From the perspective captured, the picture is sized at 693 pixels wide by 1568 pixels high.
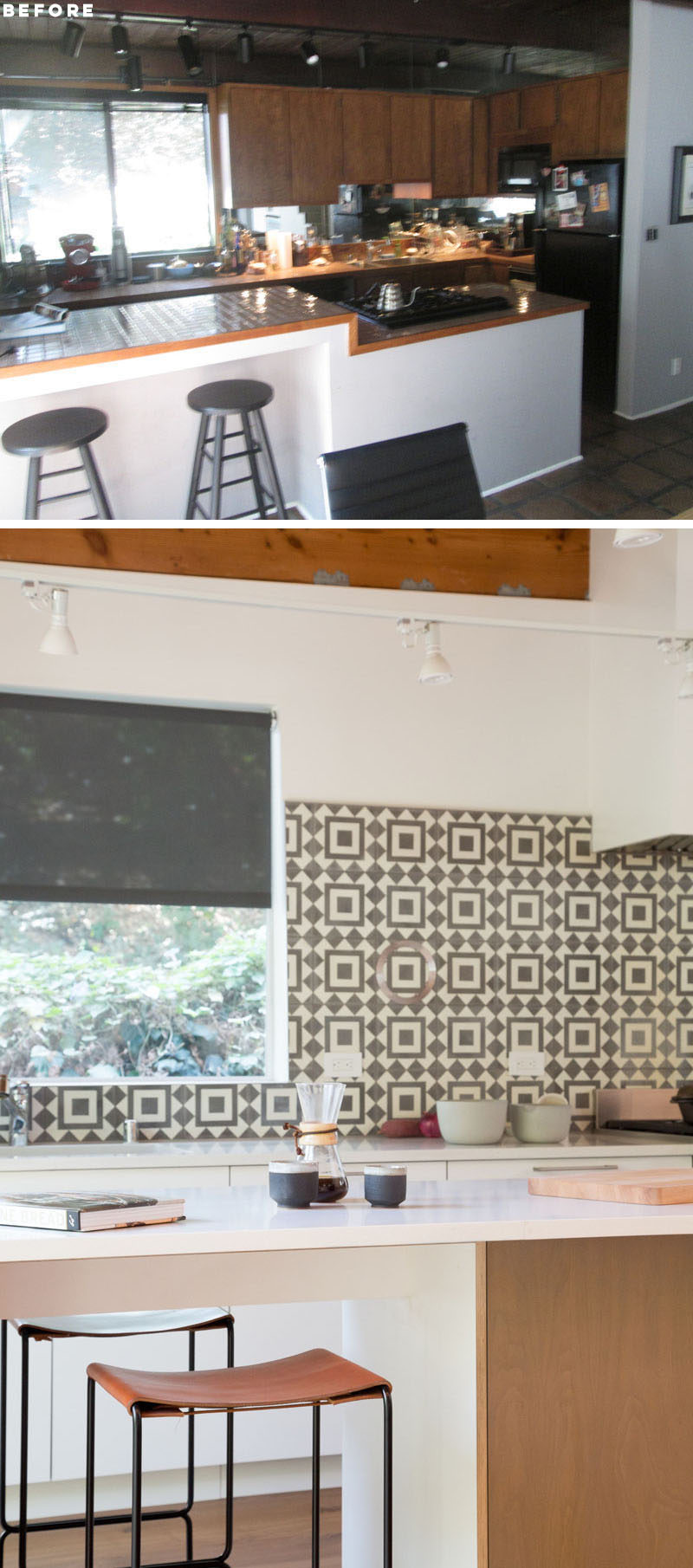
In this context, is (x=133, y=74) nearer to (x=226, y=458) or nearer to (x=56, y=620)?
(x=226, y=458)

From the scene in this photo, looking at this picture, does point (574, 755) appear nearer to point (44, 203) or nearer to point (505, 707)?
point (505, 707)

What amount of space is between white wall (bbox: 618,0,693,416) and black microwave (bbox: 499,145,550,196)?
0.39 feet

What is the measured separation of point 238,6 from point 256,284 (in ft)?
1.05

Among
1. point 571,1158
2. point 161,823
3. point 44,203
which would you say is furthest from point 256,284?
point 571,1158

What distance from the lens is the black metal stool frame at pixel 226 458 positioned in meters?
2.28

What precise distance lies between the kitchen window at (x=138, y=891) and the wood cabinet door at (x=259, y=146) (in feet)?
7.36

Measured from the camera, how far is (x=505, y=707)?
4.17 m

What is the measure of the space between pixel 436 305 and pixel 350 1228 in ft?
3.95

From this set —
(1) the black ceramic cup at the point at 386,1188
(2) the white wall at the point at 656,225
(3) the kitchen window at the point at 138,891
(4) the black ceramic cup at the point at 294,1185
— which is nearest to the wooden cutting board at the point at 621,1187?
(1) the black ceramic cup at the point at 386,1188

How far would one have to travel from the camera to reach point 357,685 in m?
4.01

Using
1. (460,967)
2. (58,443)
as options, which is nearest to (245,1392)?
(58,443)

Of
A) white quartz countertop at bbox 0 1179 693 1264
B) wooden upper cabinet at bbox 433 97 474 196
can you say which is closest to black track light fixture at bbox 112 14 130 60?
wooden upper cabinet at bbox 433 97 474 196

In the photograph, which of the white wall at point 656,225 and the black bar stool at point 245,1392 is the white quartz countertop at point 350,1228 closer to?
the black bar stool at point 245,1392

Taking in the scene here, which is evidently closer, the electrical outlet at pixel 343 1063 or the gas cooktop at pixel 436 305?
the gas cooktop at pixel 436 305
